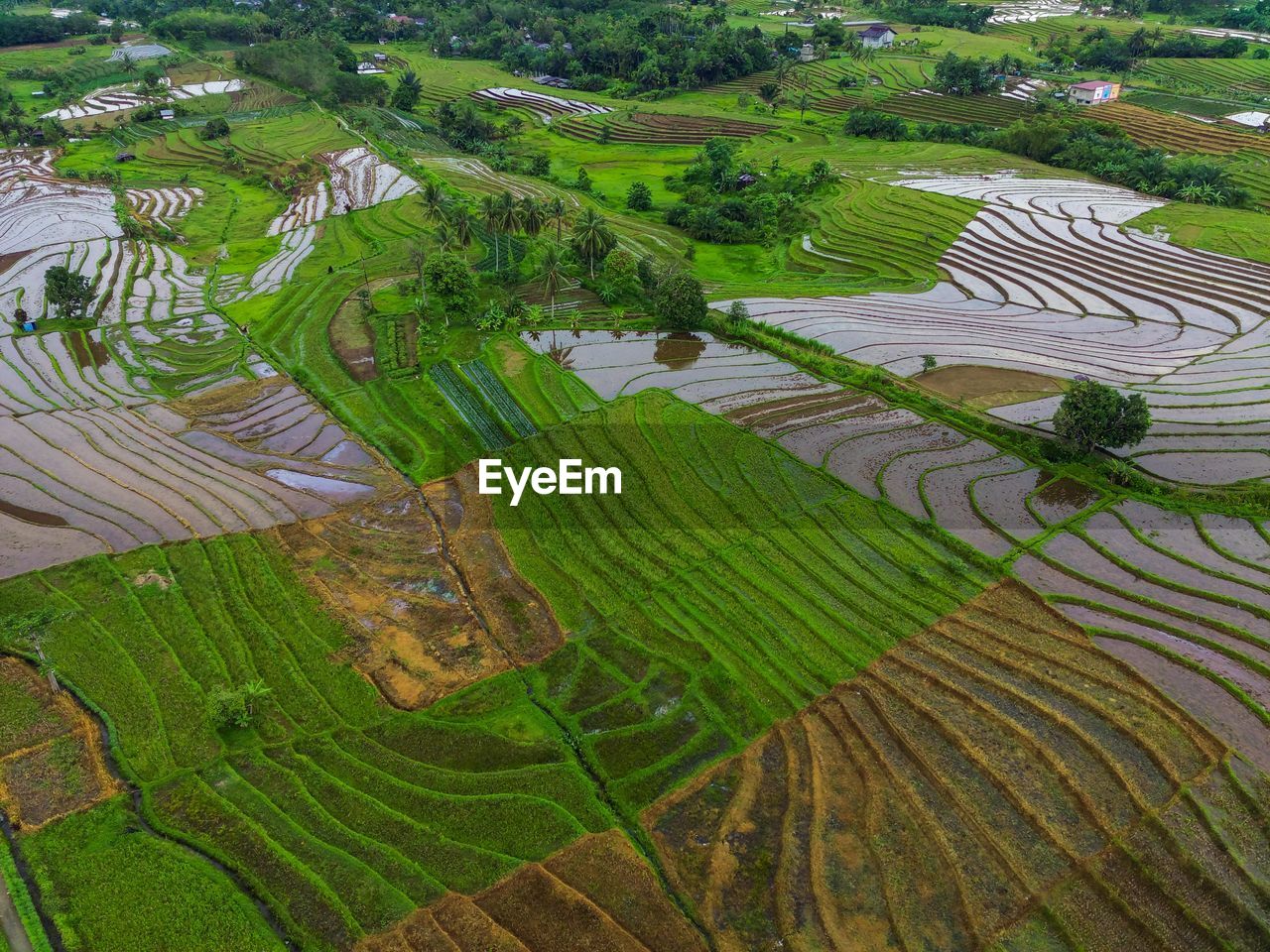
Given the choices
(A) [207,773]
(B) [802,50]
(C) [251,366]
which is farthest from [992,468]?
→ (B) [802,50]

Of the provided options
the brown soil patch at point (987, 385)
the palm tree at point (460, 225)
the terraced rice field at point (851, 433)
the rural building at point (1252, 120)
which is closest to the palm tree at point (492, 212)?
the palm tree at point (460, 225)

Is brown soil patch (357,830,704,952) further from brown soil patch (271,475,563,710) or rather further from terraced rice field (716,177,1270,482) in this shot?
terraced rice field (716,177,1270,482)

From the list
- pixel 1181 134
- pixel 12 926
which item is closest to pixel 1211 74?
pixel 1181 134

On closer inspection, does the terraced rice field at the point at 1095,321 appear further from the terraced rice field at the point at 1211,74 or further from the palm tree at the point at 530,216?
the terraced rice field at the point at 1211,74

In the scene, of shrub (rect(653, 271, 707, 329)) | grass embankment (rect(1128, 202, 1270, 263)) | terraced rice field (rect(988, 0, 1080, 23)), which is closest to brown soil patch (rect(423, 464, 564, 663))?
shrub (rect(653, 271, 707, 329))

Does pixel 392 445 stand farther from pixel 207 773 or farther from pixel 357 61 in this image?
pixel 357 61

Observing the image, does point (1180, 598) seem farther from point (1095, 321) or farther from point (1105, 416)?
point (1095, 321)
